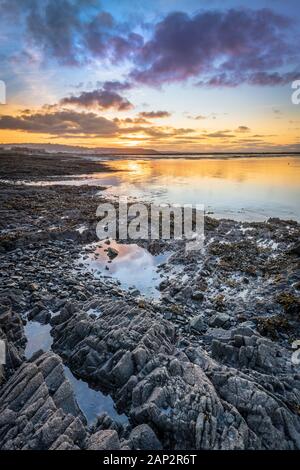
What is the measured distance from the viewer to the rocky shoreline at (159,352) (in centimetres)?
644

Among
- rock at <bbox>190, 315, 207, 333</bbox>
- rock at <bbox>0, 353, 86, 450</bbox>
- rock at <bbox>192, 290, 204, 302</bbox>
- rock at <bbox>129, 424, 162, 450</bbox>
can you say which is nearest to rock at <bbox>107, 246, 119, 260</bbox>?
rock at <bbox>192, 290, 204, 302</bbox>

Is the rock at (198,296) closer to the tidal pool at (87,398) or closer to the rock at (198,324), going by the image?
the rock at (198,324)

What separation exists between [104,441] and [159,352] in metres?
3.02

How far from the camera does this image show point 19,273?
1477 centimetres

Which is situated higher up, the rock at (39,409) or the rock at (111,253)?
the rock at (111,253)

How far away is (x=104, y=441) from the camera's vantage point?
610cm

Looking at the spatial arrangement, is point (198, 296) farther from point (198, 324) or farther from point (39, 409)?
point (39, 409)

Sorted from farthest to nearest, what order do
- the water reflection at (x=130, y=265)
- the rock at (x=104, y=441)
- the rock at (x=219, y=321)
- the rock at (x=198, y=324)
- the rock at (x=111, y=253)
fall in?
the rock at (x=111, y=253)
the water reflection at (x=130, y=265)
the rock at (x=219, y=321)
the rock at (x=198, y=324)
the rock at (x=104, y=441)

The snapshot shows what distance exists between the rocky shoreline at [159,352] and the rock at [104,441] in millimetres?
22

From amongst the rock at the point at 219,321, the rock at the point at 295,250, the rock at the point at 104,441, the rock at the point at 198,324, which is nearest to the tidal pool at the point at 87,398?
the rock at the point at 104,441

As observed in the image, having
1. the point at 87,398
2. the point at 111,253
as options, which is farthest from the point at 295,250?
the point at 87,398

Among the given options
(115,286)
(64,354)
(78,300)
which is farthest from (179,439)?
(115,286)
